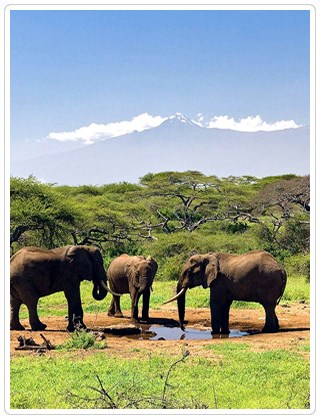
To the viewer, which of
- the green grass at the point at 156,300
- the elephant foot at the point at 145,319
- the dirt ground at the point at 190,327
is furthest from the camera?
the green grass at the point at 156,300

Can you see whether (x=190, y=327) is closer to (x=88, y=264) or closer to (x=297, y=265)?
(x=88, y=264)

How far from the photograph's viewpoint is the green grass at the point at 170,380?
695cm

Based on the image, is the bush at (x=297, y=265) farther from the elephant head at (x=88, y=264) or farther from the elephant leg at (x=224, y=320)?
the elephant head at (x=88, y=264)

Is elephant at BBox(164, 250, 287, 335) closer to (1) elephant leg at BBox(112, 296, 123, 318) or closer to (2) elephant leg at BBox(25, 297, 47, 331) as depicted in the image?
(1) elephant leg at BBox(112, 296, 123, 318)

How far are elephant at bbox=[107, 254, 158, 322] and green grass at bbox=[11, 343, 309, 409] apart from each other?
3430 millimetres

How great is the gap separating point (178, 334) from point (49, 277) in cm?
233

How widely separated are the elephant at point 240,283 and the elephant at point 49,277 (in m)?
1.56

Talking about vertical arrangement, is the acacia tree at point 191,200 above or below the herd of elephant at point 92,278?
above

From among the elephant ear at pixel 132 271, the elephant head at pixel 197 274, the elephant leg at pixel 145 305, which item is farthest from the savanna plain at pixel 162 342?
the elephant ear at pixel 132 271

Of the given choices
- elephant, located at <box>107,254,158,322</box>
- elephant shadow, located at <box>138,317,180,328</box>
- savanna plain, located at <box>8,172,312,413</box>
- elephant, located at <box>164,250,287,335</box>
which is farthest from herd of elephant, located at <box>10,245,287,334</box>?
elephant, located at <box>107,254,158,322</box>
